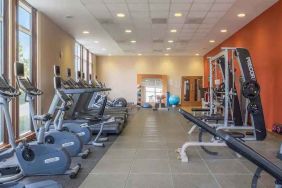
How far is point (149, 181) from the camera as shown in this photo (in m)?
3.60

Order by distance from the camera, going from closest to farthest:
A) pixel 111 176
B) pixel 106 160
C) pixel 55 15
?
1. pixel 111 176
2. pixel 106 160
3. pixel 55 15

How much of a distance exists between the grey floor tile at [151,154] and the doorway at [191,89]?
12.8 meters

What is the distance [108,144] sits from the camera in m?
5.86

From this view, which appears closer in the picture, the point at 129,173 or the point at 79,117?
the point at 129,173

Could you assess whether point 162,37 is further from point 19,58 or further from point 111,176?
point 111,176

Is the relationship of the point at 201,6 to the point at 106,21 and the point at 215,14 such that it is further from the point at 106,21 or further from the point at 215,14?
the point at 106,21

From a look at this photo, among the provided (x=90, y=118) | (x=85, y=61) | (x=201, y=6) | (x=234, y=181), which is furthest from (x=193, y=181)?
(x=85, y=61)

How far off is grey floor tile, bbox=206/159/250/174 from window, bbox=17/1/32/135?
13.8 ft

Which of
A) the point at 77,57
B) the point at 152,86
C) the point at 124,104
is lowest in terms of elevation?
the point at 124,104

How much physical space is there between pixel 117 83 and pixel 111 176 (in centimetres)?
1439

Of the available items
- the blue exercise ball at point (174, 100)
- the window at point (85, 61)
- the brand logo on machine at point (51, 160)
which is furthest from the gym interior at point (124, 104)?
the blue exercise ball at point (174, 100)

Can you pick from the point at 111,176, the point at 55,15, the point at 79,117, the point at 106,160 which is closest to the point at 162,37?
the point at 55,15

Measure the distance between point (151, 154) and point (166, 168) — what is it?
88cm

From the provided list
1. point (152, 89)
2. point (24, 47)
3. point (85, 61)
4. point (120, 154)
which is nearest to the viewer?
point (120, 154)
